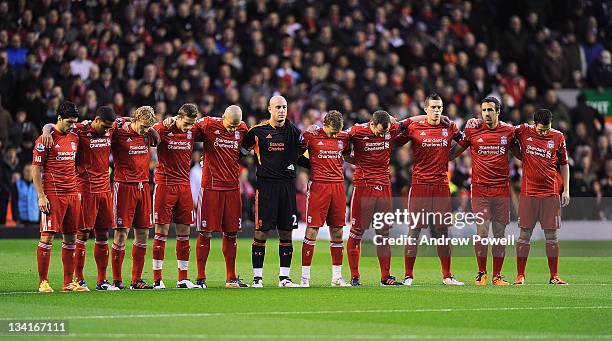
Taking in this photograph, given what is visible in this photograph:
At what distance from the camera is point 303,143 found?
17516 millimetres

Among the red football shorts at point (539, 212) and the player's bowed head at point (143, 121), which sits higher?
the player's bowed head at point (143, 121)

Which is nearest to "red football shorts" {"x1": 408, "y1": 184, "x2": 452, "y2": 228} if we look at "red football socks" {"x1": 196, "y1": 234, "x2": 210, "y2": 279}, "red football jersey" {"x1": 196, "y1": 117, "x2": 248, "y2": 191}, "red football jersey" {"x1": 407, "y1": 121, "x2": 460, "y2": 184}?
"red football jersey" {"x1": 407, "y1": 121, "x2": 460, "y2": 184}

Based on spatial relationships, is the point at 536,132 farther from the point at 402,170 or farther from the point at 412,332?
the point at 402,170

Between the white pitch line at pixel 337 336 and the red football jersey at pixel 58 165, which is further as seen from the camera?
the red football jersey at pixel 58 165

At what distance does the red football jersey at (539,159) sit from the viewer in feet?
59.1

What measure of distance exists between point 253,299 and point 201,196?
2594 millimetres

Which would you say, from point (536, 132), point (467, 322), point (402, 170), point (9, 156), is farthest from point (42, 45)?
point (467, 322)

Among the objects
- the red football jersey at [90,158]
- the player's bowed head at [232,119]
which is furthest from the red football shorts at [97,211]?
the player's bowed head at [232,119]

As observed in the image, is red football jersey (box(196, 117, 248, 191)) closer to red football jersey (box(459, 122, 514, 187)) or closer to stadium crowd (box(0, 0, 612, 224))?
red football jersey (box(459, 122, 514, 187))

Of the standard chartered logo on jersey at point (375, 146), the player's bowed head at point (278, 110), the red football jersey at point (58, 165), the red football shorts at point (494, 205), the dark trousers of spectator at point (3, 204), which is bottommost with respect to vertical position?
the dark trousers of spectator at point (3, 204)

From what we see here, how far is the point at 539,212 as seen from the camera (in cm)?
1808

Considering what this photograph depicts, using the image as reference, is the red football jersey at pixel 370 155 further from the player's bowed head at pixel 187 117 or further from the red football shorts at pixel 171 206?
the red football shorts at pixel 171 206

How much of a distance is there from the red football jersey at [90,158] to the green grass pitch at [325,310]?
1512 mm

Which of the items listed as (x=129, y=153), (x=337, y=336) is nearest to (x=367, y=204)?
(x=129, y=153)
